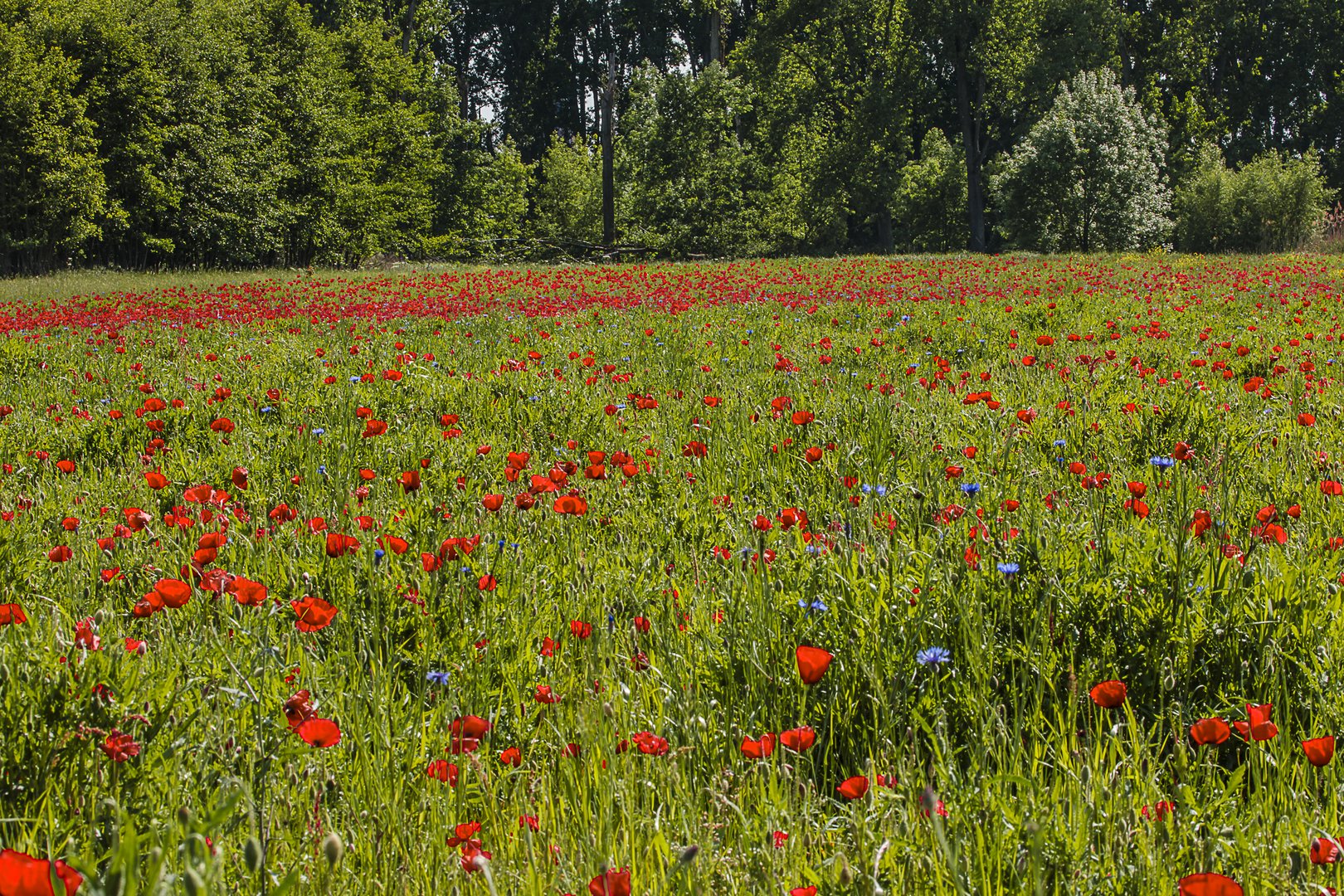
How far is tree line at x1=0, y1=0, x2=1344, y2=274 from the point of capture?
22.8m

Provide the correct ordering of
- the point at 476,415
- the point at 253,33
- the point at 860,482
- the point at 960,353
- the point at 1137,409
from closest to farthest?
the point at 860,482 → the point at 1137,409 → the point at 476,415 → the point at 960,353 → the point at 253,33

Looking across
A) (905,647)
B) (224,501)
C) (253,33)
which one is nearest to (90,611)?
Result: (224,501)

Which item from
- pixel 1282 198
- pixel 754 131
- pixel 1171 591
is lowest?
pixel 1171 591

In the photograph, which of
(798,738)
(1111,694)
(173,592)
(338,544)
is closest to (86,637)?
(173,592)

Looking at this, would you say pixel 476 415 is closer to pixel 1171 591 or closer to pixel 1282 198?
pixel 1171 591

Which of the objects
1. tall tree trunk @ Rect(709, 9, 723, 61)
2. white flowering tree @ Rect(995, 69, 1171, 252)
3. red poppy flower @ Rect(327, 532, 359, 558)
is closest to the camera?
red poppy flower @ Rect(327, 532, 359, 558)

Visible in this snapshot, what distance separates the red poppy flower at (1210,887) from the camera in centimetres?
90

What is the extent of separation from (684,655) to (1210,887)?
1.24 m

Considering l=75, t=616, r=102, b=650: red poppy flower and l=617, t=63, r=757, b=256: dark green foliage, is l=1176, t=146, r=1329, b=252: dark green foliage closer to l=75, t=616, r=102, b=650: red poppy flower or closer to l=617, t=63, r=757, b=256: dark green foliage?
l=617, t=63, r=757, b=256: dark green foliage

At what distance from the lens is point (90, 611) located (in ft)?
7.54

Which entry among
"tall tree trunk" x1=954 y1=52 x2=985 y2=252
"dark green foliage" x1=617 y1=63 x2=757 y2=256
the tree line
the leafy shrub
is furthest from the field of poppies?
the leafy shrub

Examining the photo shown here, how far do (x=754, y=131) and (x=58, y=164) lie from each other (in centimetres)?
2598

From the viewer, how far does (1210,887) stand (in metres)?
0.92

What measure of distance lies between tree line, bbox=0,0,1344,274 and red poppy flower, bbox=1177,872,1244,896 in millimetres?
24682
